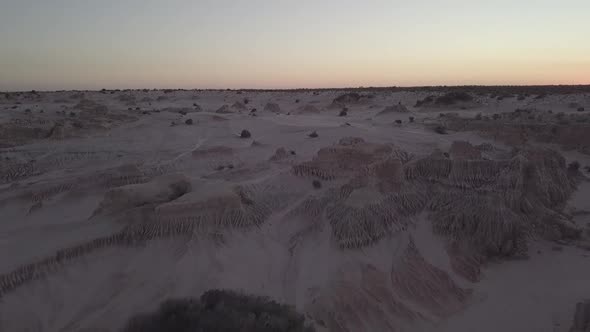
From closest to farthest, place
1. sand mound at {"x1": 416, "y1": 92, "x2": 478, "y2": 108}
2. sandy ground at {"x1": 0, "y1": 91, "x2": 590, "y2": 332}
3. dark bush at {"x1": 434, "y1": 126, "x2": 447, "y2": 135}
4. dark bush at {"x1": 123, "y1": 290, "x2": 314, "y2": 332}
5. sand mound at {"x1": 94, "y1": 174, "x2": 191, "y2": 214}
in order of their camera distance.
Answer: dark bush at {"x1": 123, "y1": 290, "x2": 314, "y2": 332}, sandy ground at {"x1": 0, "y1": 91, "x2": 590, "y2": 332}, sand mound at {"x1": 94, "y1": 174, "x2": 191, "y2": 214}, dark bush at {"x1": 434, "y1": 126, "x2": 447, "y2": 135}, sand mound at {"x1": 416, "y1": 92, "x2": 478, "y2": 108}

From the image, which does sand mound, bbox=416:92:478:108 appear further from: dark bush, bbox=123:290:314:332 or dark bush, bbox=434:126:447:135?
dark bush, bbox=123:290:314:332

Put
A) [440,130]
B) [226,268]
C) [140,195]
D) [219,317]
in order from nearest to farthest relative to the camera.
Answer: [219,317] < [226,268] < [140,195] < [440,130]

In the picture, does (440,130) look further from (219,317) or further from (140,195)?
(219,317)

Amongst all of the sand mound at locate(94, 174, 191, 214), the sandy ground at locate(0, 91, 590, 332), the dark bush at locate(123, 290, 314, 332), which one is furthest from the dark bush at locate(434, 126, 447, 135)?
the dark bush at locate(123, 290, 314, 332)

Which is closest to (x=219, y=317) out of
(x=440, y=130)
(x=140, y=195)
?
(x=140, y=195)

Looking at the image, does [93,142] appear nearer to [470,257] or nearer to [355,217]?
[355,217]

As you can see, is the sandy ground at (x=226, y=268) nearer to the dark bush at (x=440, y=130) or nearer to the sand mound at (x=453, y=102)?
the dark bush at (x=440, y=130)

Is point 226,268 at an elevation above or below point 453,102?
below

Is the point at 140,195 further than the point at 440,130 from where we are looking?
No
